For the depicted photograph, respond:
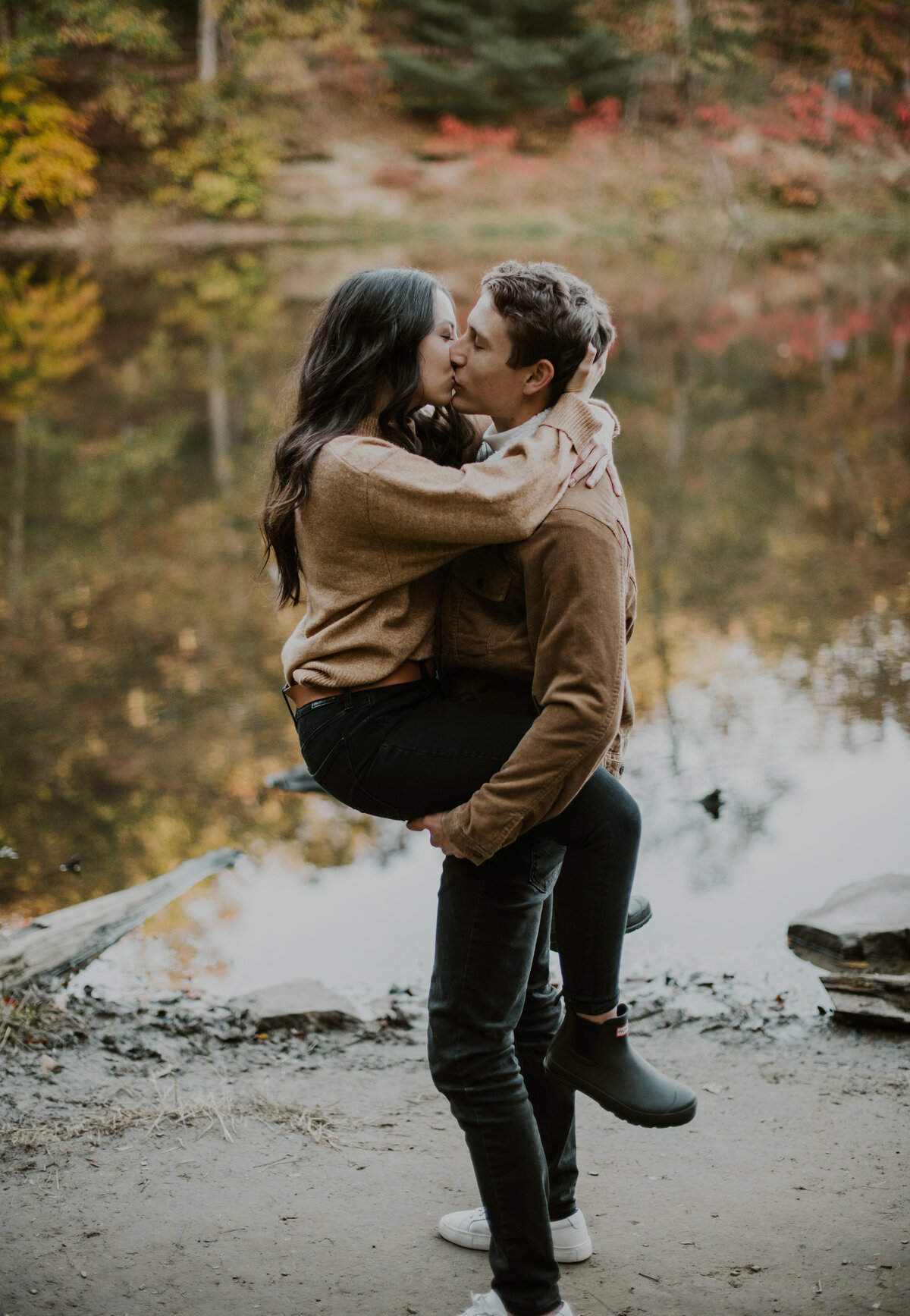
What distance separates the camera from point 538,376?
1.79 m

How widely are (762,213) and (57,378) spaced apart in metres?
19.4

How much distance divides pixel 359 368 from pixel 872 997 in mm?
1995

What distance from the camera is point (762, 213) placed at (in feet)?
86.8

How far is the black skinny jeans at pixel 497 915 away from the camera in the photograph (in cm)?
170

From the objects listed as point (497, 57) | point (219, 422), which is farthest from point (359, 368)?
point (497, 57)

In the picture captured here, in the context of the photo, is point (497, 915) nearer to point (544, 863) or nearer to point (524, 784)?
point (544, 863)

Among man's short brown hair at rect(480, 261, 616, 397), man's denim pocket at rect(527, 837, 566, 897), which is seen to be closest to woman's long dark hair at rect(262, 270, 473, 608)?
man's short brown hair at rect(480, 261, 616, 397)

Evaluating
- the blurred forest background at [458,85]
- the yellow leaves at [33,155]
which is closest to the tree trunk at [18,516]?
the yellow leaves at [33,155]

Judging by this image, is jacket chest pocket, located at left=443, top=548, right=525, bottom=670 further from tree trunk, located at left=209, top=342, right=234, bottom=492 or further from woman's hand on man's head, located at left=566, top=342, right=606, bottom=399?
tree trunk, located at left=209, top=342, right=234, bottom=492

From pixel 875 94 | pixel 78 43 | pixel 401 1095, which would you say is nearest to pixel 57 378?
pixel 401 1095

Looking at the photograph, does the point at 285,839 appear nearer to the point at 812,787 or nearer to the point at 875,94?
the point at 812,787

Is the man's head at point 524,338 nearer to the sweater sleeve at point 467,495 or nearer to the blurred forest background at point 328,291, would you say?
the sweater sleeve at point 467,495

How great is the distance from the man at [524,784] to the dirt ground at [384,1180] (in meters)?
0.31

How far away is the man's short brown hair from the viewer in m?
1.74
